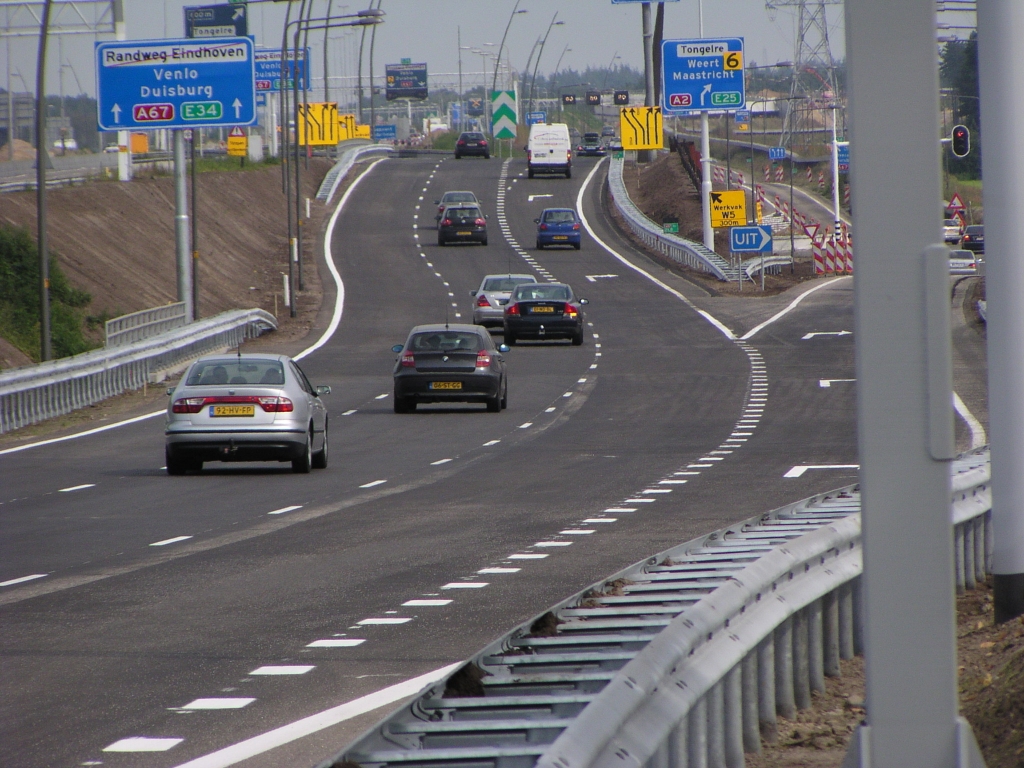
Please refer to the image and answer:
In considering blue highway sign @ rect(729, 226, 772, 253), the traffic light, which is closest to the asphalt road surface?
the traffic light

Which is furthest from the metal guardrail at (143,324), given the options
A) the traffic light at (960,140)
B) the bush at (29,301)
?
the traffic light at (960,140)

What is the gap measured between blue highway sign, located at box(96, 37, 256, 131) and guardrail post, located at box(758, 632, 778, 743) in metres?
37.1

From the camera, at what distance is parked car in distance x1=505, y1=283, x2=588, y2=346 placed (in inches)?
1770

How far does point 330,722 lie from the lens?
7742mm

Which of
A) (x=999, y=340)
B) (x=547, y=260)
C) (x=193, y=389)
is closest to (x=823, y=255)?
(x=547, y=260)

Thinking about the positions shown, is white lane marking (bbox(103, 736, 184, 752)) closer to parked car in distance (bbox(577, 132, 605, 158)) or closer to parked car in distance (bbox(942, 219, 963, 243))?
parked car in distance (bbox(942, 219, 963, 243))

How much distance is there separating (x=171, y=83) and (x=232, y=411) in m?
23.8

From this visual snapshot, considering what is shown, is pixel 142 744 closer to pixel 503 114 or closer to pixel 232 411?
pixel 232 411

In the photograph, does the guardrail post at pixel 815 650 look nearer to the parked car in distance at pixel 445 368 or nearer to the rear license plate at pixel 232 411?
the rear license plate at pixel 232 411

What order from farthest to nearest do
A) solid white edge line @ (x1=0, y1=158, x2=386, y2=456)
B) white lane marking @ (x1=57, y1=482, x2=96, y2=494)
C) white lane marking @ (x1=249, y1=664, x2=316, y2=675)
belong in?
1. solid white edge line @ (x1=0, y1=158, x2=386, y2=456)
2. white lane marking @ (x1=57, y1=482, x2=96, y2=494)
3. white lane marking @ (x1=249, y1=664, x2=316, y2=675)

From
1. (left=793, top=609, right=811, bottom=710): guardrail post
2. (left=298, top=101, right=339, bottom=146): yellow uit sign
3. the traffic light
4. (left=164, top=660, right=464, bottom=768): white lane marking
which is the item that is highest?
(left=298, top=101, right=339, bottom=146): yellow uit sign

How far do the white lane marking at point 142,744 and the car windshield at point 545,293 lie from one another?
37.8m

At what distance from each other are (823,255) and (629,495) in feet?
173

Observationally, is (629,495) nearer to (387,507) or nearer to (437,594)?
(387,507)
